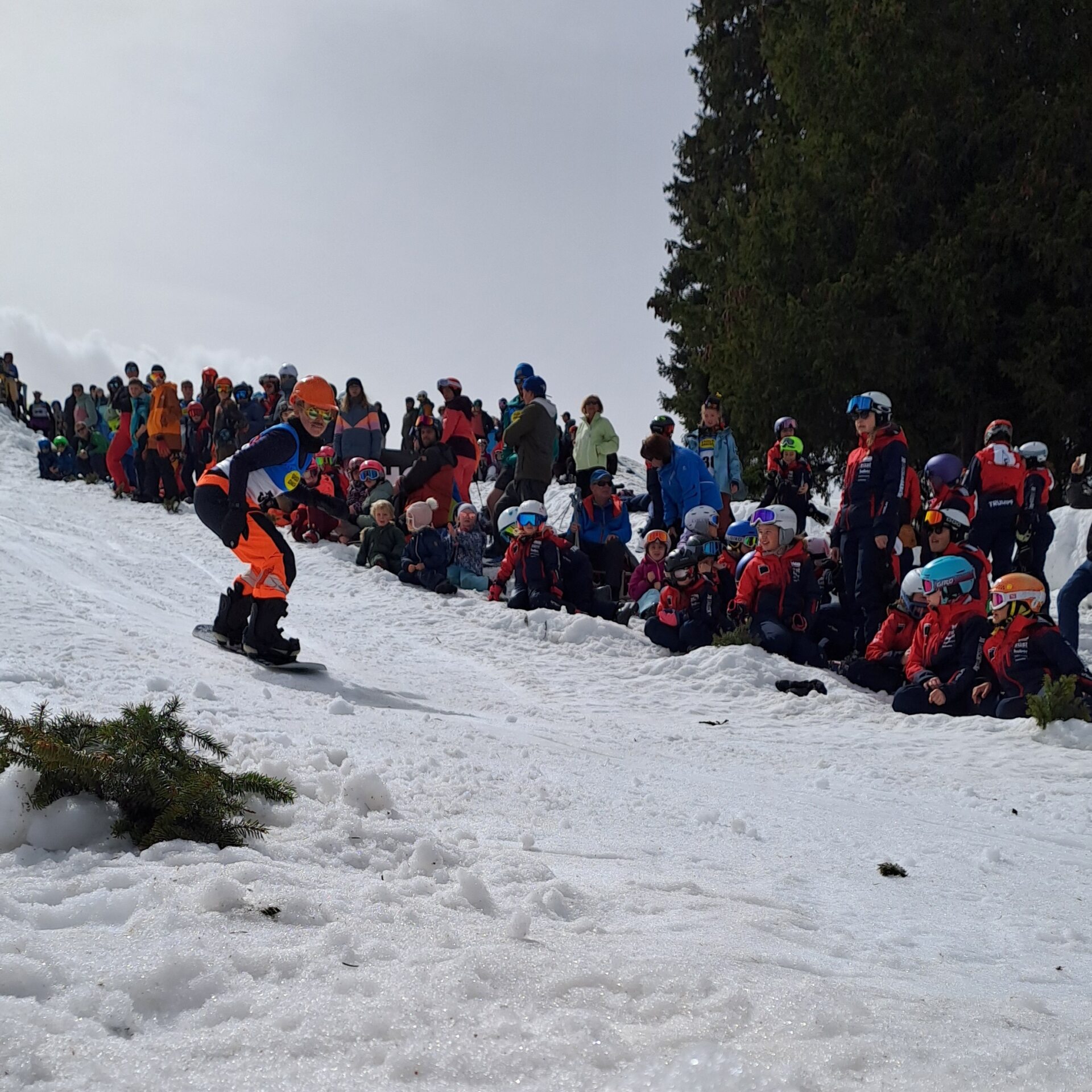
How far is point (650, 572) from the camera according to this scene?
1018cm

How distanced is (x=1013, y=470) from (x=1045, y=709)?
4.31 m

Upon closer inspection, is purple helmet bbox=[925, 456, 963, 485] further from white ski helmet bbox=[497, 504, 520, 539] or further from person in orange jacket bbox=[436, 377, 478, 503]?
person in orange jacket bbox=[436, 377, 478, 503]

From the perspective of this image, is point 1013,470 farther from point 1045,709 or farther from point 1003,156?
point 1003,156

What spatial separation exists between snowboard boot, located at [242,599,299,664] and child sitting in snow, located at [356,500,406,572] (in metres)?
4.67

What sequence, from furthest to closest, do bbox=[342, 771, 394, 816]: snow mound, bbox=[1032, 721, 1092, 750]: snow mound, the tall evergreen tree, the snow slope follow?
the tall evergreen tree, bbox=[1032, 721, 1092, 750]: snow mound, bbox=[342, 771, 394, 816]: snow mound, the snow slope

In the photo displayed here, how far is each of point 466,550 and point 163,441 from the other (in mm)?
7206

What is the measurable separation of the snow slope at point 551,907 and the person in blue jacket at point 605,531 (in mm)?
4392

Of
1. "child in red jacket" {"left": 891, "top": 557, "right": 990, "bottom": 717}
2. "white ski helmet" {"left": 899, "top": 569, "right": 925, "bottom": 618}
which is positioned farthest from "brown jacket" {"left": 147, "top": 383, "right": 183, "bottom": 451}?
"child in red jacket" {"left": 891, "top": 557, "right": 990, "bottom": 717}

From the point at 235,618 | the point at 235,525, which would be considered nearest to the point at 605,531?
the point at 235,618

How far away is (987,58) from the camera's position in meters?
15.0

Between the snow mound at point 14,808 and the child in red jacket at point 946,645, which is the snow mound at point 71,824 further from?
the child in red jacket at point 946,645

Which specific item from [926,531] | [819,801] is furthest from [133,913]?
[926,531]

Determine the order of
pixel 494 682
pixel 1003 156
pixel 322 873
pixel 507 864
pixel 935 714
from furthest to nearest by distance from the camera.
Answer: pixel 1003 156, pixel 494 682, pixel 935 714, pixel 507 864, pixel 322 873

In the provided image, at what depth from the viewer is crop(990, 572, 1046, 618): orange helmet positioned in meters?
6.68
